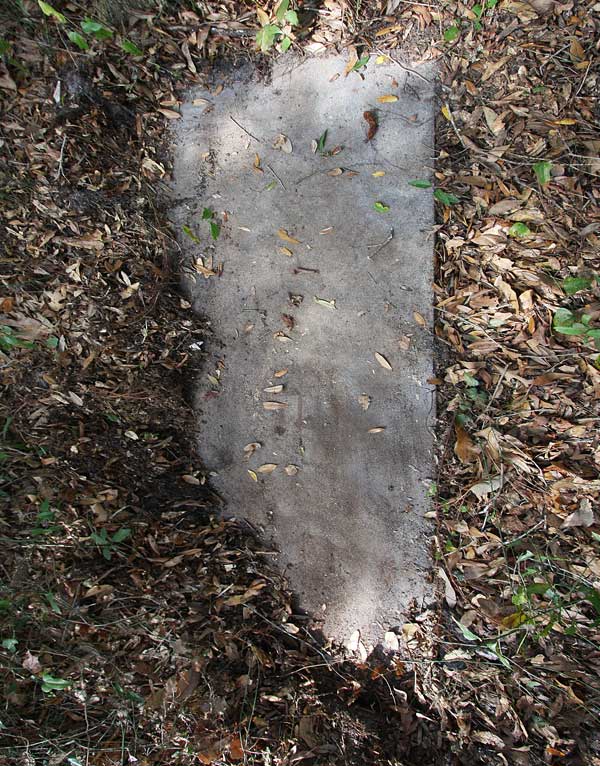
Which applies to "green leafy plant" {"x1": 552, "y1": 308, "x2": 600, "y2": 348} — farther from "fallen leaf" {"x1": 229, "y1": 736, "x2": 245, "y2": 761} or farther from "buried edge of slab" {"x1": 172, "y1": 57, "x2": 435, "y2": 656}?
"fallen leaf" {"x1": 229, "y1": 736, "x2": 245, "y2": 761}

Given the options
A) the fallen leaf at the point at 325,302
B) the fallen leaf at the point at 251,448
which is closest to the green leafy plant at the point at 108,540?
the fallen leaf at the point at 251,448

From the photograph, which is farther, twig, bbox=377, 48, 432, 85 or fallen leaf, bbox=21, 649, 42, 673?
twig, bbox=377, 48, 432, 85

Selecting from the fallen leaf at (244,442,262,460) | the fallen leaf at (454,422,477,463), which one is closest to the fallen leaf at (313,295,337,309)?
the fallen leaf at (244,442,262,460)

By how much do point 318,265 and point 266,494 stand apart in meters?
1.17

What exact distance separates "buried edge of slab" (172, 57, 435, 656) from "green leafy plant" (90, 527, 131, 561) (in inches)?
18.8

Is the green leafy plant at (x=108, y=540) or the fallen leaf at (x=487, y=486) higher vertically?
the fallen leaf at (x=487, y=486)

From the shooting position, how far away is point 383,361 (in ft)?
7.81

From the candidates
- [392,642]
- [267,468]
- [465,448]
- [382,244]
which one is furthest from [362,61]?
[392,642]

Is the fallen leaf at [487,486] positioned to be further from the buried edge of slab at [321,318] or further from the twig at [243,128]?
the twig at [243,128]

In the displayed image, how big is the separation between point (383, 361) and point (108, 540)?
4.98 ft

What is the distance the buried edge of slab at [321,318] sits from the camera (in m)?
2.34

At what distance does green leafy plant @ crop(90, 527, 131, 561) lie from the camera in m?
2.19

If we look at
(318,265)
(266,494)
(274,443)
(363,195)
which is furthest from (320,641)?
(363,195)

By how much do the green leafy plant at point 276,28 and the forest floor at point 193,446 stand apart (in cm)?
2
